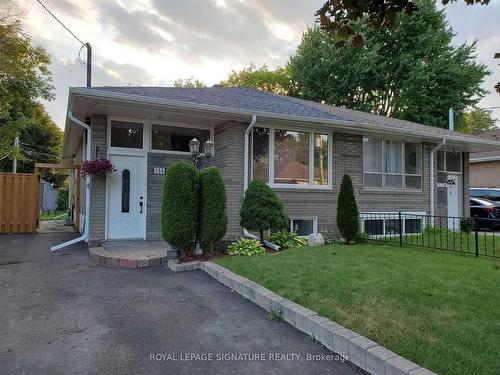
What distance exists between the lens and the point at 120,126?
877 cm

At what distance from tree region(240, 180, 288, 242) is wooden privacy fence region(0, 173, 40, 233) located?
25.7ft

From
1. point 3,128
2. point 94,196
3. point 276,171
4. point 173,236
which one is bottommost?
point 173,236

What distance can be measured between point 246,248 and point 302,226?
9.20 ft

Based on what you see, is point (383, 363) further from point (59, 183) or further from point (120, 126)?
point (59, 183)

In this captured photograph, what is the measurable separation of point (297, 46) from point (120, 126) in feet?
68.9

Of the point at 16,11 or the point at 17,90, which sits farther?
the point at 17,90

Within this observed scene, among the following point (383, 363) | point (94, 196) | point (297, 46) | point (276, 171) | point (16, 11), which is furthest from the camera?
point (297, 46)

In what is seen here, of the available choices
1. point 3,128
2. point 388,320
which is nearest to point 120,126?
point 388,320

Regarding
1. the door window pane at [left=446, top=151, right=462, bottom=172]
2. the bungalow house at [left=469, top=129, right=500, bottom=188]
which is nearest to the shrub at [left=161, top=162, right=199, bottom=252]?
the door window pane at [left=446, top=151, right=462, bottom=172]

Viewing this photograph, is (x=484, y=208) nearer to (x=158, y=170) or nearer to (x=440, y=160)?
(x=440, y=160)

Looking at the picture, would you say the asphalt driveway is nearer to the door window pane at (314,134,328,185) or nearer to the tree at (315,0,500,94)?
the tree at (315,0,500,94)

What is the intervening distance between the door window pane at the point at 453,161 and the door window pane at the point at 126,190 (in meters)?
11.1

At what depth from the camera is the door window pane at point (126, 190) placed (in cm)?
883

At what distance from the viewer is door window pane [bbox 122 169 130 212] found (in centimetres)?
883
